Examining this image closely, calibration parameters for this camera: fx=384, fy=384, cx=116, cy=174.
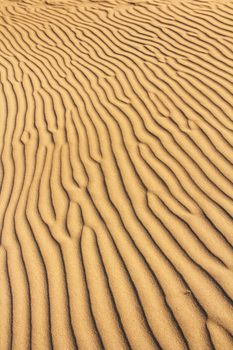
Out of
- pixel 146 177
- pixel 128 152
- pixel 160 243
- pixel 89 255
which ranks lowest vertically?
pixel 160 243

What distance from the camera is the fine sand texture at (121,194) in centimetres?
220

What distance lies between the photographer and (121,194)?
124 inches

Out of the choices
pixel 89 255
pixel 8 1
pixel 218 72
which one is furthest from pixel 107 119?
pixel 8 1

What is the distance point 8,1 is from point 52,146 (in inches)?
278

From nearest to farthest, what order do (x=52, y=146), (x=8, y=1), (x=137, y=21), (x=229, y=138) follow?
(x=229, y=138) → (x=52, y=146) → (x=137, y=21) → (x=8, y=1)

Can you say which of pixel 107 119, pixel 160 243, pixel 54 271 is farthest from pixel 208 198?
pixel 107 119

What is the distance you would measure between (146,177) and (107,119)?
3.89ft

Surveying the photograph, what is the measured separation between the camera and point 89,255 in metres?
2.64

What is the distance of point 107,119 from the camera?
422cm

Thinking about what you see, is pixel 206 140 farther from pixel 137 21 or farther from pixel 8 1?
pixel 8 1

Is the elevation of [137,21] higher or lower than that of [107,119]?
higher

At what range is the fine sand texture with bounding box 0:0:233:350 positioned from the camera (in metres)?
2.20

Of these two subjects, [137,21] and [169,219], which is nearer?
[169,219]

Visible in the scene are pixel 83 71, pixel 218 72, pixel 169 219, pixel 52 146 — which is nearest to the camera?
pixel 169 219
